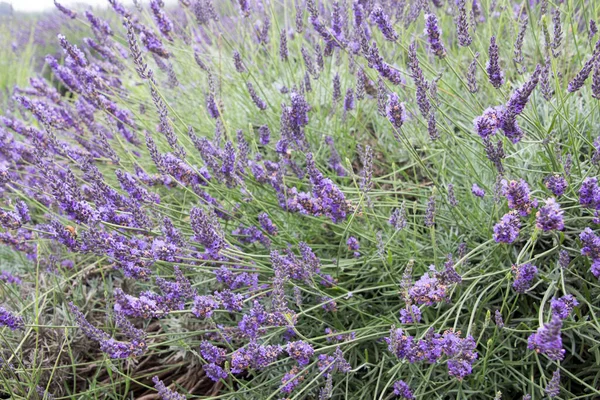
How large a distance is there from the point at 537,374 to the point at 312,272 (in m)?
0.75

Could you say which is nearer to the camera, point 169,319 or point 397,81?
point 397,81

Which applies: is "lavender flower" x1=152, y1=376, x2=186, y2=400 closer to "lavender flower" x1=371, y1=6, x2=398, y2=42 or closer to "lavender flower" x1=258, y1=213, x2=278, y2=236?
"lavender flower" x1=258, y1=213, x2=278, y2=236

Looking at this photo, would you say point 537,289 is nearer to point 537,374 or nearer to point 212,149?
point 537,374

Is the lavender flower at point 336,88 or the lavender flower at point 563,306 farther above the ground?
the lavender flower at point 336,88

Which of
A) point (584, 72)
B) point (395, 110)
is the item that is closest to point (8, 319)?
point (395, 110)

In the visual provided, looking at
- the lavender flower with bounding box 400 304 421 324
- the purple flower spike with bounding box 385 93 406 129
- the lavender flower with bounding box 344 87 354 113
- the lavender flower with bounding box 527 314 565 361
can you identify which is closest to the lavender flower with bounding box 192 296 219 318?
the lavender flower with bounding box 400 304 421 324

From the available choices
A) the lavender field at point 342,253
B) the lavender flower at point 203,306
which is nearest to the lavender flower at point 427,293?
the lavender field at point 342,253

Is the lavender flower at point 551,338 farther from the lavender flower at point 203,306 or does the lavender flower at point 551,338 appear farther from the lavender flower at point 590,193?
the lavender flower at point 203,306

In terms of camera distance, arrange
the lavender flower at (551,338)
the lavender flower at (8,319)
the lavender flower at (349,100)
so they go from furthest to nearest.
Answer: the lavender flower at (349,100)
the lavender flower at (8,319)
the lavender flower at (551,338)

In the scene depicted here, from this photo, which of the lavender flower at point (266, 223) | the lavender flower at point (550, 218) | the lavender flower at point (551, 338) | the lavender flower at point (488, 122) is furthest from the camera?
the lavender flower at point (266, 223)

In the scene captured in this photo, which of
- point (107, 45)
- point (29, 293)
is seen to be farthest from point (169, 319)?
point (107, 45)

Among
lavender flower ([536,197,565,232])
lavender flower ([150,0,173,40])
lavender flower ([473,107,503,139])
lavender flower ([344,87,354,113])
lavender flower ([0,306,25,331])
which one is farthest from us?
lavender flower ([150,0,173,40])

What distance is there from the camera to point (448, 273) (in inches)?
49.6

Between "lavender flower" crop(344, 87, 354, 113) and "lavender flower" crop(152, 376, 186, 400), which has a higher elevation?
"lavender flower" crop(344, 87, 354, 113)
